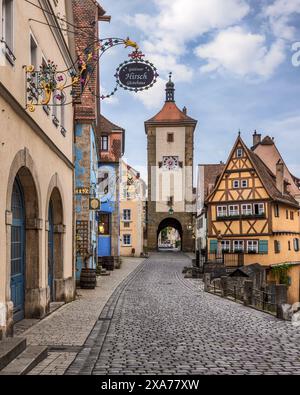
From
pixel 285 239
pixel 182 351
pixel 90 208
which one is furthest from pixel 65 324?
pixel 285 239

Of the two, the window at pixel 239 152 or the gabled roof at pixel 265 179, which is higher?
the window at pixel 239 152

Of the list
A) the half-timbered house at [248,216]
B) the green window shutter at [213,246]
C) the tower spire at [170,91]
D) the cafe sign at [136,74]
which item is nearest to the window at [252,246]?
the half-timbered house at [248,216]

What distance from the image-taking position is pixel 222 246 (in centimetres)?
3856

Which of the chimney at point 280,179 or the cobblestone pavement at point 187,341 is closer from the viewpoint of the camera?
the cobblestone pavement at point 187,341

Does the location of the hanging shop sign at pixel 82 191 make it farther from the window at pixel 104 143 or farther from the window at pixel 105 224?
the window at pixel 105 224

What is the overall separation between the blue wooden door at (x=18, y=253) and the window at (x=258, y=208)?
88.1ft

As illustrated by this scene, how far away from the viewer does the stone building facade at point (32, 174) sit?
9.21 meters

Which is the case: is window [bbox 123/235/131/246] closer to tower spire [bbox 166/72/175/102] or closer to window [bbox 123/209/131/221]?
window [bbox 123/209/131/221]

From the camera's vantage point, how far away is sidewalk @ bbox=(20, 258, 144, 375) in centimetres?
783

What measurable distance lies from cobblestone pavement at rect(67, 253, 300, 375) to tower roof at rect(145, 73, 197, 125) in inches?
1990

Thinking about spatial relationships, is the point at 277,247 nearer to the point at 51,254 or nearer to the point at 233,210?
the point at 233,210

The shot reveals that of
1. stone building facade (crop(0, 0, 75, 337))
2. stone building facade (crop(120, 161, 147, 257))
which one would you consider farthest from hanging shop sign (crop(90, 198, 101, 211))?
stone building facade (crop(120, 161, 147, 257))

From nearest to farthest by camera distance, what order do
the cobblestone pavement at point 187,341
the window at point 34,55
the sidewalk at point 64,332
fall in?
the cobblestone pavement at point 187,341, the sidewalk at point 64,332, the window at point 34,55

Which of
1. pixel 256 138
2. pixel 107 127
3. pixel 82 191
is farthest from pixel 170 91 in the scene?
pixel 82 191
